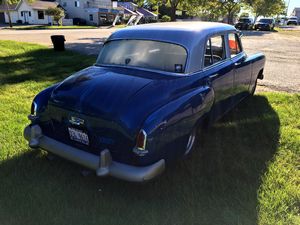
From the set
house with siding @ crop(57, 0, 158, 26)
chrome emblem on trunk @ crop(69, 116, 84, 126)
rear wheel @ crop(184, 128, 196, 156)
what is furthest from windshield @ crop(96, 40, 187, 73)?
house with siding @ crop(57, 0, 158, 26)

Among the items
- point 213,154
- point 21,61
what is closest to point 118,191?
point 213,154

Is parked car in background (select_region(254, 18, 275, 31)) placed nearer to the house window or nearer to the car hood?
the house window

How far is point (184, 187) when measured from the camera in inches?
131

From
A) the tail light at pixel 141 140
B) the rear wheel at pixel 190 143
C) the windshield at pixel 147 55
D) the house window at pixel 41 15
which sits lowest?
the house window at pixel 41 15

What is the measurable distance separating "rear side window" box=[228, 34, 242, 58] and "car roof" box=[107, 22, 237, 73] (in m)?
0.53

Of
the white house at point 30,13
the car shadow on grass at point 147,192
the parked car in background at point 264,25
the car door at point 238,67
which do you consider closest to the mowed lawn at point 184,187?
the car shadow on grass at point 147,192

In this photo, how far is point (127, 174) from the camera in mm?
2863

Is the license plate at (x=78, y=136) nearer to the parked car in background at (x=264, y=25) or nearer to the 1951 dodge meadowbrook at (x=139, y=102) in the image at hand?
the 1951 dodge meadowbrook at (x=139, y=102)

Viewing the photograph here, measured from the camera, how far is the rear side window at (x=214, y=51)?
414cm

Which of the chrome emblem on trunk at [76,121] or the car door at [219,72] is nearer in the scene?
the chrome emblem on trunk at [76,121]

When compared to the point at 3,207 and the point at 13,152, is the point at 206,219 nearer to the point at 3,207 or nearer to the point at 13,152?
the point at 3,207

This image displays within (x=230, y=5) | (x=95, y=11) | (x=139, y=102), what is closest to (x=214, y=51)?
(x=139, y=102)

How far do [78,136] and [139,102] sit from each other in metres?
0.77

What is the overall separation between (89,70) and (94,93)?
86 cm
